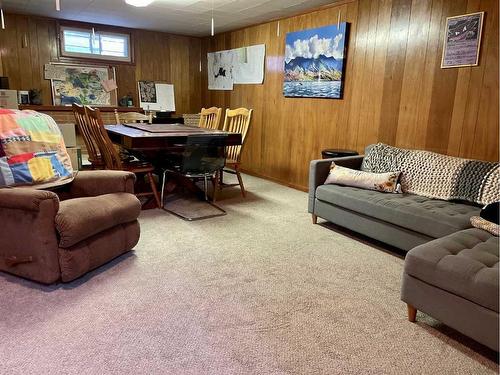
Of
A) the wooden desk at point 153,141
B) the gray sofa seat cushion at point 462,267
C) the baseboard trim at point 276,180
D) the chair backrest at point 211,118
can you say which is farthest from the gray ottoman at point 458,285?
the chair backrest at point 211,118

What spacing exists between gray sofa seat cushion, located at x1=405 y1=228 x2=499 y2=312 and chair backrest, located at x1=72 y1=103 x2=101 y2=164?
313cm

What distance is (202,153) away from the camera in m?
3.66

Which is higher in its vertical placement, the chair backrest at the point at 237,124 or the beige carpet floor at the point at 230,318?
the chair backrest at the point at 237,124

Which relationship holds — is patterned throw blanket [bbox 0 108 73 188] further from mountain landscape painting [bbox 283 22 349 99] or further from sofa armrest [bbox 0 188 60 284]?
mountain landscape painting [bbox 283 22 349 99]

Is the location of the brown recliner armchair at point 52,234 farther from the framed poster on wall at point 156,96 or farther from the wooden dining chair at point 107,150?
the framed poster on wall at point 156,96

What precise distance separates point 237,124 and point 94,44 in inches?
124

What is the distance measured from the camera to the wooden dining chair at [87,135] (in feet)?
11.7

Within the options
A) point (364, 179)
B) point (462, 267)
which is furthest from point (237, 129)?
point (462, 267)

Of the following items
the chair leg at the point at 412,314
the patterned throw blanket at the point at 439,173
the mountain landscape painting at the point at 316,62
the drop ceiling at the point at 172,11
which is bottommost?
the chair leg at the point at 412,314

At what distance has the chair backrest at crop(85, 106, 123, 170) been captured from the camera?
329 centimetres

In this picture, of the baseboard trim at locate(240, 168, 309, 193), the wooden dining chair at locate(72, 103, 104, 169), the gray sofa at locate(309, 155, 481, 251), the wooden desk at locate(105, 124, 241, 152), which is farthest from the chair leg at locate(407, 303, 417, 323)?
the wooden dining chair at locate(72, 103, 104, 169)

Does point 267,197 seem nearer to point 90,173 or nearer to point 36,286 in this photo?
point 90,173

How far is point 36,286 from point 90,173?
891 mm

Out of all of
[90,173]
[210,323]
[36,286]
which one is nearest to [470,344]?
[210,323]
